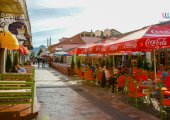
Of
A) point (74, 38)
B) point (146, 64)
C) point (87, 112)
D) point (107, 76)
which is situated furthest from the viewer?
point (74, 38)

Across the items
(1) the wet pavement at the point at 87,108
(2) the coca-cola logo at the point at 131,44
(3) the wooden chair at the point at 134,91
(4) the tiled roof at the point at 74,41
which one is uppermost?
(4) the tiled roof at the point at 74,41

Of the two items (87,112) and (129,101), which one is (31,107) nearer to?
(87,112)

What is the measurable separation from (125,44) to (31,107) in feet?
13.4

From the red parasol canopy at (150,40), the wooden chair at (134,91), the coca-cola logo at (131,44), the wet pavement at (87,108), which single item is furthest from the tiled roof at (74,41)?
the red parasol canopy at (150,40)

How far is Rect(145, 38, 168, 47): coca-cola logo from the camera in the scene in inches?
342

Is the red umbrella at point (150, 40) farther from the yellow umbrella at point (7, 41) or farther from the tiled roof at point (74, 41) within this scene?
the tiled roof at point (74, 41)

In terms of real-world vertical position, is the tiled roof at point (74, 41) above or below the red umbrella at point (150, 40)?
above

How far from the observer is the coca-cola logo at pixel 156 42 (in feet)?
28.5

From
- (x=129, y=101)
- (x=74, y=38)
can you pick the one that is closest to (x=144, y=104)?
(x=129, y=101)

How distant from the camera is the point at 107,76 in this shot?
14.9 m

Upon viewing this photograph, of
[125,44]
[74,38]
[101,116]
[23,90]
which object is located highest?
[74,38]

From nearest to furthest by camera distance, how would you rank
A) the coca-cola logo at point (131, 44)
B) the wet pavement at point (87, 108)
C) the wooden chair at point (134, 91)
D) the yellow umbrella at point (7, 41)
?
the wet pavement at point (87, 108) < the coca-cola logo at point (131, 44) < the yellow umbrella at point (7, 41) < the wooden chair at point (134, 91)

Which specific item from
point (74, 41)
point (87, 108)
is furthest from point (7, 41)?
point (74, 41)

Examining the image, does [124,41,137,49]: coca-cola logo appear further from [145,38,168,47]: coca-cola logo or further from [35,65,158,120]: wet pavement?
[35,65,158,120]: wet pavement
